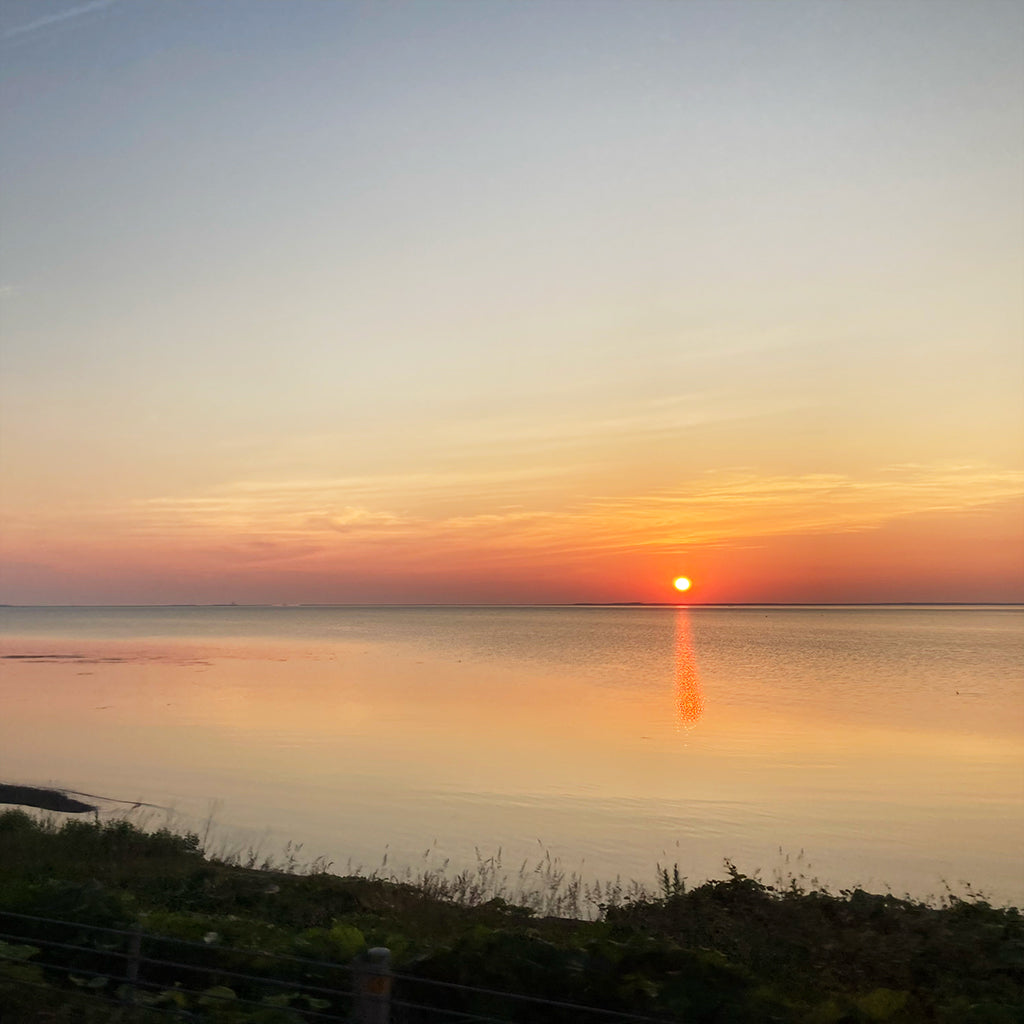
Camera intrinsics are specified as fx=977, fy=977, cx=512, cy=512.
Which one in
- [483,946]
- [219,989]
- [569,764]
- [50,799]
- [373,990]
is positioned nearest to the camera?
[373,990]

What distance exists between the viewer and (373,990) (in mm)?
8000

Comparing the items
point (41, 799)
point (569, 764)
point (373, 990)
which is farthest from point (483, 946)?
point (569, 764)

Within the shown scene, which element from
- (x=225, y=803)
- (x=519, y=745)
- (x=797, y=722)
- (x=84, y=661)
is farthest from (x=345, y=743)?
(x=84, y=661)

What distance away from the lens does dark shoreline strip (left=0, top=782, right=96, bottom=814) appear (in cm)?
3091

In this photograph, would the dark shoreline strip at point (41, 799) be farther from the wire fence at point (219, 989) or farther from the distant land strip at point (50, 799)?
the wire fence at point (219, 989)

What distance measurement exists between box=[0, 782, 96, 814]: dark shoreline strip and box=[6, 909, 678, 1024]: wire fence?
2264 centimetres

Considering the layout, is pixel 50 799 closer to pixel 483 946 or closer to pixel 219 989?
pixel 219 989

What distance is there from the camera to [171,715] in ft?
183

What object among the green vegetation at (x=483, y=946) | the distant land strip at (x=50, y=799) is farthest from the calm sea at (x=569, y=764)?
the green vegetation at (x=483, y=946)

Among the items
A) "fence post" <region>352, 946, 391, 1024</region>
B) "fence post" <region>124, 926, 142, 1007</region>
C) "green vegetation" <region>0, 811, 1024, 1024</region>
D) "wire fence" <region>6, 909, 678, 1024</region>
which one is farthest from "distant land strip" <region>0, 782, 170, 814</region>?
"fence post" <region>352, 946, 391, 1024</region>

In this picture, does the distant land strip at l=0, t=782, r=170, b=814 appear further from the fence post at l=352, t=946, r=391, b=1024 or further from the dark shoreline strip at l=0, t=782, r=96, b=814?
the fence post at l=352, t=946, r=391, b=1024

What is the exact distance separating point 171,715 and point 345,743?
15.9 m

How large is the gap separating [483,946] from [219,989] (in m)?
2.55

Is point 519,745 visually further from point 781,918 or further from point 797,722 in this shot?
point 781,918
